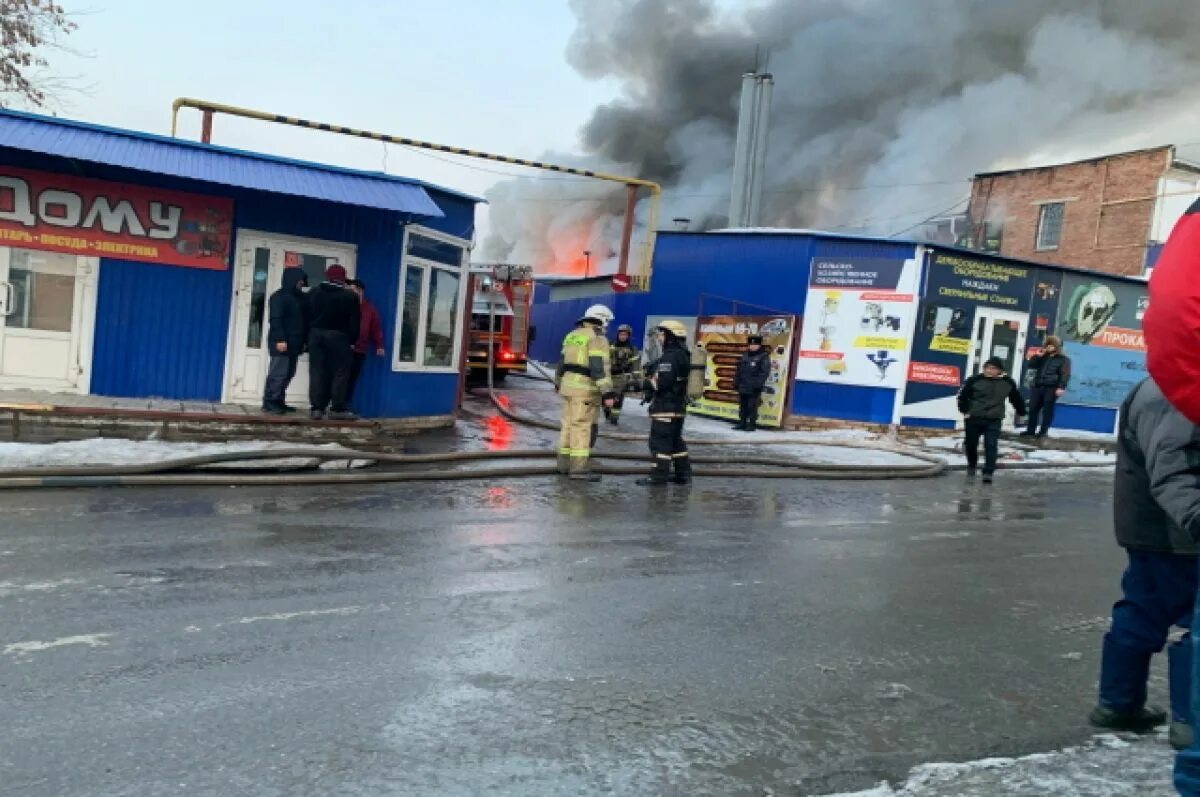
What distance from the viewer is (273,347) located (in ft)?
33.8

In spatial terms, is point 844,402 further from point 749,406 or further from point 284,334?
point 284,334

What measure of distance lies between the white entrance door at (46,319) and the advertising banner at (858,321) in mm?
11278

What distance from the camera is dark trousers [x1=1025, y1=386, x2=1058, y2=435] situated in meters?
15.7

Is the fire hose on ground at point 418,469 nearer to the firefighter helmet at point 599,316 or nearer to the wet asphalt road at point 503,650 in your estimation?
the wet asphalt road at point 503,650

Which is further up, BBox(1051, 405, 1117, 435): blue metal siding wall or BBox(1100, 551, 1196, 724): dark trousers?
BBox(1051, 405, 1117, 435): blue metal siding wall

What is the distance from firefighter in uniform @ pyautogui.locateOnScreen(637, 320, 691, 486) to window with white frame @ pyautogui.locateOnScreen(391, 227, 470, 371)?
4.12 metres

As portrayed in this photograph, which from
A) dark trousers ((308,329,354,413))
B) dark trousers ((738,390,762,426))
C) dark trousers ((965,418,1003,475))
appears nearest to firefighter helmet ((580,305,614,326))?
dark trousers ((308,329,354,413))

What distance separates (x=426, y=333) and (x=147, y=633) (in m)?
8.80

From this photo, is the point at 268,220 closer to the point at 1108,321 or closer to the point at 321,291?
the point at 321,291

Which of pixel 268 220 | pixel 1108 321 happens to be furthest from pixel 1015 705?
pixel 1108 321

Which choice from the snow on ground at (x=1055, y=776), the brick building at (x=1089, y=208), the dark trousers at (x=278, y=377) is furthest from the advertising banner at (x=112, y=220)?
the brick building at (x=1089, y=208)

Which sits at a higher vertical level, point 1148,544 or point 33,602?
point 1148,544

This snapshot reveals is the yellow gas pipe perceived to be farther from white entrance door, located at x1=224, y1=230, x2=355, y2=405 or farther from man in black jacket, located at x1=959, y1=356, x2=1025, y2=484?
man in black jacket, located at x1=959, y1=356, x2=1025, y2=484

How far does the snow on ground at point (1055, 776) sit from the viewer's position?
2957 mm
